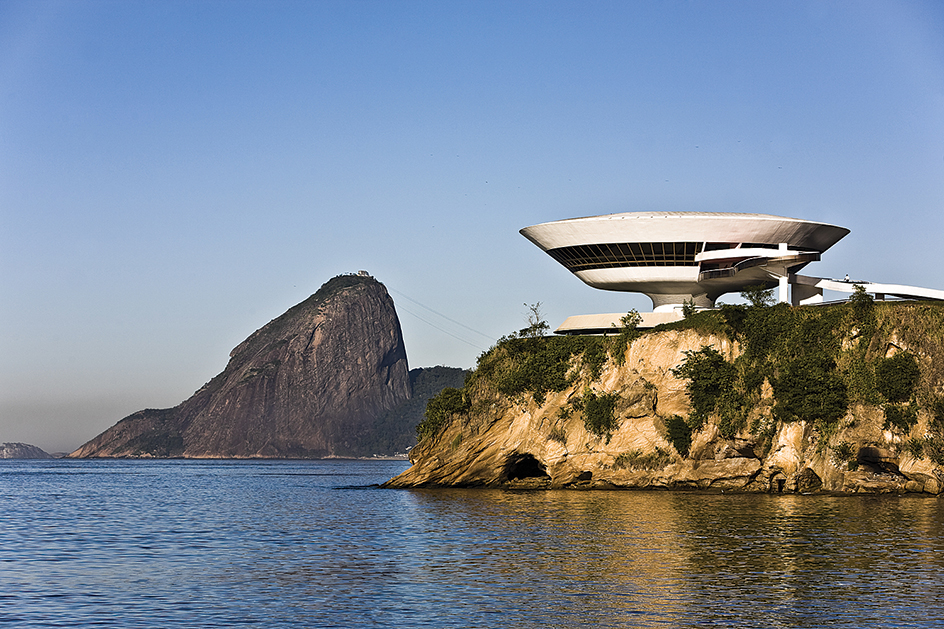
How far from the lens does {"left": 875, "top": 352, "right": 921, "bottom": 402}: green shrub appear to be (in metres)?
65.4

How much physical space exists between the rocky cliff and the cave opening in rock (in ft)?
0.57

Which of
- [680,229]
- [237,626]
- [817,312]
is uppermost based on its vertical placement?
[680,229]

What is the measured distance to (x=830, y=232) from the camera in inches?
3305

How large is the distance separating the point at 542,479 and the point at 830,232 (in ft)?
101

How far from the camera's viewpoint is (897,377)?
65.3 m

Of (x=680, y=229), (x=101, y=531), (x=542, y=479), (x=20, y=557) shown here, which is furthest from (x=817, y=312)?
(x=20, y=557)

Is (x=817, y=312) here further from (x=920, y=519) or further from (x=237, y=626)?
(x=237, y=626)

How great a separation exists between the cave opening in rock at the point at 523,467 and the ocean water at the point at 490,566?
706 inches

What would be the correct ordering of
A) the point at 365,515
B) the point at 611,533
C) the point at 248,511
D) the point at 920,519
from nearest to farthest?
1. the point at 611,533
2. the point at 920,519
3. the point at 365,515
4. the point at 248,511

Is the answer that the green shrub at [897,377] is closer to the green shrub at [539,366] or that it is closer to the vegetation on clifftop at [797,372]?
the vegetation on clifftop at [797,372]

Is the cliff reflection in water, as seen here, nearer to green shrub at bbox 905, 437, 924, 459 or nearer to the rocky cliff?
green shrub at bbox 905, 437, 924, 459

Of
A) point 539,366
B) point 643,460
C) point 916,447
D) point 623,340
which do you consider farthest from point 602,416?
point 916,447

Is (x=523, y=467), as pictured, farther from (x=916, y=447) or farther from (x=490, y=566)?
(x=490, y=566)

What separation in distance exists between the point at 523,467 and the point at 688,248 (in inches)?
852
